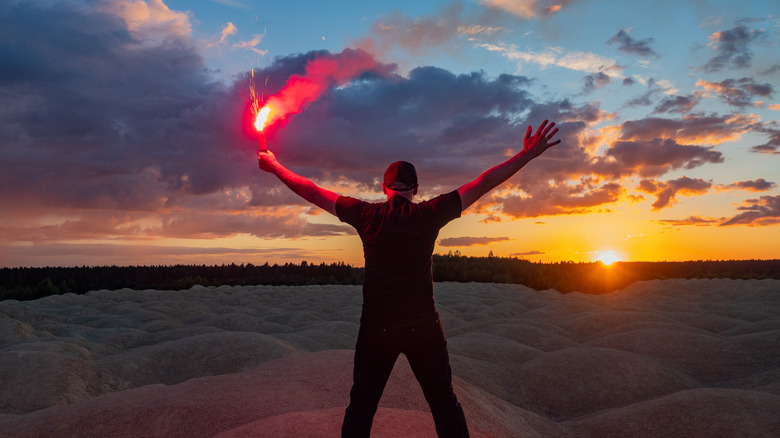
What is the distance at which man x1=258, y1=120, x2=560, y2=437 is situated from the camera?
10.6 ft

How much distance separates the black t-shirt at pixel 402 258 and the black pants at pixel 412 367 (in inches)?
3.2

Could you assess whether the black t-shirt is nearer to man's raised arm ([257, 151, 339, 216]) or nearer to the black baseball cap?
the black baseball cap

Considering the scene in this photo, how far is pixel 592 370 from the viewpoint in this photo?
9.45 metres

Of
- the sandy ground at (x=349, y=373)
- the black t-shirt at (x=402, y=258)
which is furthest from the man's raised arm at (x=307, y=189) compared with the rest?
the sandy ground at (x=349, y=373)

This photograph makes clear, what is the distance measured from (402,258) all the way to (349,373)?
177 inches

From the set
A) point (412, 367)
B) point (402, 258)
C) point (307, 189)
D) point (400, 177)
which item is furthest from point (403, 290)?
point (307, 189)

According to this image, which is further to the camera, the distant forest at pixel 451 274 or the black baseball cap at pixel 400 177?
the distant forest at pixel 451 274

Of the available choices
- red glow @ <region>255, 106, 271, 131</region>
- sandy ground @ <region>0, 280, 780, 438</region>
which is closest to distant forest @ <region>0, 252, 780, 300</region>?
sandy ground @ <region>0, 280, 780, 438</region>

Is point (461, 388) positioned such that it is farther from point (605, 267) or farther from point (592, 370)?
point (605, 267)

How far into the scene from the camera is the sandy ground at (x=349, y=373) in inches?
238

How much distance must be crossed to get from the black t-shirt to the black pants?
0.08 m

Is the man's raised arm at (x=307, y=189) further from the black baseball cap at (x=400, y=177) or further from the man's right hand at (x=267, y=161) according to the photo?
the black baseball cap at (x=400, y=177)

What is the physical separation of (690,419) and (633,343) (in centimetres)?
505

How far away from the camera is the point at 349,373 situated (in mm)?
7312
